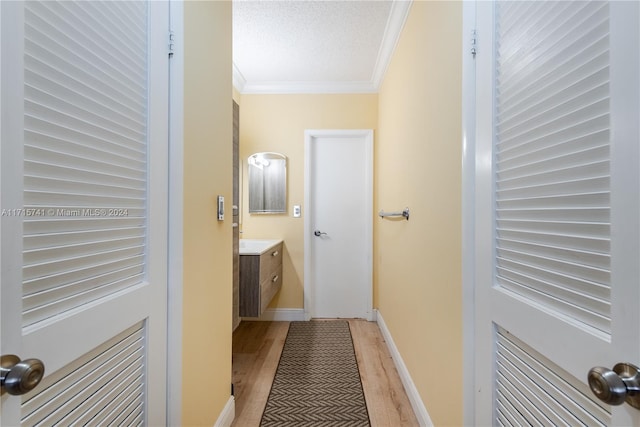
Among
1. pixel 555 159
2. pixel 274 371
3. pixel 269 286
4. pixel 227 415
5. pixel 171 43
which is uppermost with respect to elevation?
pixel 171 43

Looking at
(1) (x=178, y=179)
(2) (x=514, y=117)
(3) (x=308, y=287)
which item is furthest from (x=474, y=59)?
(3) (x=308, y=287)

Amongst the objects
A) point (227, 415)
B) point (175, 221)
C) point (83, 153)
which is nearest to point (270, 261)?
point (227, 415)

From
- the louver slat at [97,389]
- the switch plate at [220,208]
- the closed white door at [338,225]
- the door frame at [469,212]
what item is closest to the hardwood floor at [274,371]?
the closed white door at [338,225]

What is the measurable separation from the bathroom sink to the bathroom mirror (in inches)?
12.9

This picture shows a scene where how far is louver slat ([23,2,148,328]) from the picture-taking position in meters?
0.54

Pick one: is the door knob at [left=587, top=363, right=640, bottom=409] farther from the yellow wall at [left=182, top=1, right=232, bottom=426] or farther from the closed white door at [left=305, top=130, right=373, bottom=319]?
the closed white door at [left=305, top=130, right=373, bottom=319]

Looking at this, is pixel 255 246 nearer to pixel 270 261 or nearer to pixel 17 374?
pixel 270 261

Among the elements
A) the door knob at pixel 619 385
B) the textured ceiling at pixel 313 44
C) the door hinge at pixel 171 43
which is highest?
the textured ceiling at pixel 313 44

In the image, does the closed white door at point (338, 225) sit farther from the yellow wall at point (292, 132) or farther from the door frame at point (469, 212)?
the door frame at point (469, 212)

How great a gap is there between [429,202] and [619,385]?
1021mm

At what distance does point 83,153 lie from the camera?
0.65 metres

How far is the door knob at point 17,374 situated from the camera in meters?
0.45

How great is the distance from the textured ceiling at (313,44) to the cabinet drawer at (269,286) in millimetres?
1946

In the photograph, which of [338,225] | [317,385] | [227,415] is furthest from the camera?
[338,225]
